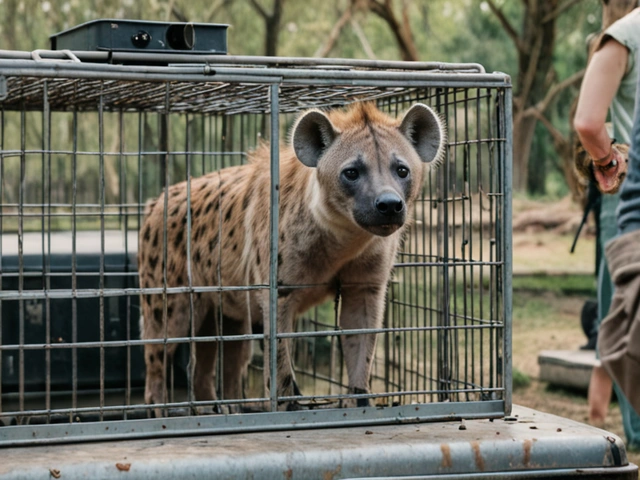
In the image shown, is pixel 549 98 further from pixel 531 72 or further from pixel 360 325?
pixel 360 325

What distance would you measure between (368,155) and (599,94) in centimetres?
87

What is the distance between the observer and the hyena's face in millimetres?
3795

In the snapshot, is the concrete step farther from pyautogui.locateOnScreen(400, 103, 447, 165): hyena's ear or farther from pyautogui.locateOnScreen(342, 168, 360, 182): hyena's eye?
pyautogui.locateOnScreen(342, 168, 360, 182): hyena's eye

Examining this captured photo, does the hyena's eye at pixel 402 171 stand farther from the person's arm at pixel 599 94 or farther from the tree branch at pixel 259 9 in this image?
the tree branch at pixel 259 9

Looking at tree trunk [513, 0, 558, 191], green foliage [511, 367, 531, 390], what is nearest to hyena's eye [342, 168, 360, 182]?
green foliage [511, 367, 531, 390]

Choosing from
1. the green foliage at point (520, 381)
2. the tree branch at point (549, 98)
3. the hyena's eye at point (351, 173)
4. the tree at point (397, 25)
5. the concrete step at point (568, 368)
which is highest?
the tree at point (397, 25)

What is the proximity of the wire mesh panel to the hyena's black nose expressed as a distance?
22 centimetres

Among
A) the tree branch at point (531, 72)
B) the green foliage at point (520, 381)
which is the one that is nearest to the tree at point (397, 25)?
the tree branch at point (531, 72)

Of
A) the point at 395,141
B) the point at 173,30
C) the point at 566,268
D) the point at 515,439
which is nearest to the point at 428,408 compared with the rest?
the point at 515,439

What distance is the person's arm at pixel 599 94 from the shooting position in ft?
11.6

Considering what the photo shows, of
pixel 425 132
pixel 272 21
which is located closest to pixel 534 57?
pixel 272 21

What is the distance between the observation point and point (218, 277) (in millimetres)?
4082

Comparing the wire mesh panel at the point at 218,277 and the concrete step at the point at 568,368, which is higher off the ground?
the wire mesh panel at the point at 218,277

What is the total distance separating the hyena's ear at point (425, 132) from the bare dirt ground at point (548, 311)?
99.1 inches
